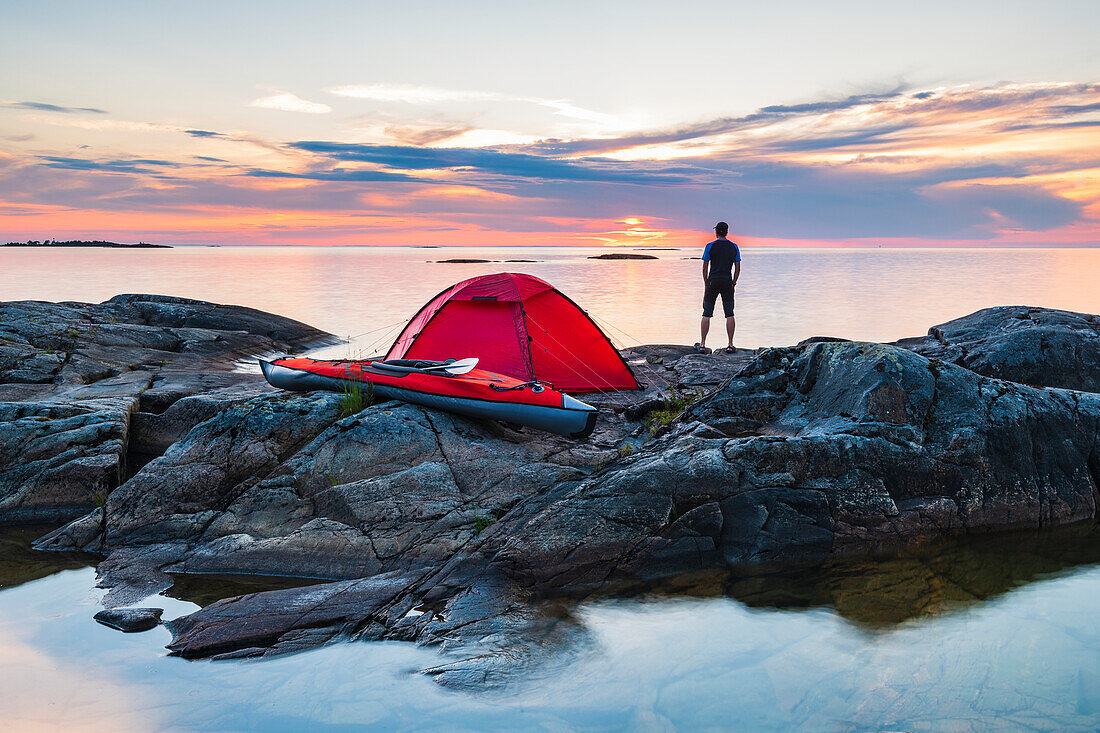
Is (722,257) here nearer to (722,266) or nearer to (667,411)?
(722,266)

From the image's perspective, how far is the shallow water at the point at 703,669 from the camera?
4777 mm

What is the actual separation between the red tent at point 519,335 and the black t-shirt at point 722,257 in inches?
146

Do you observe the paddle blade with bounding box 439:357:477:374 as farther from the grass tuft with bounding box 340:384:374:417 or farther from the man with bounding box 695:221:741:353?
the man with bounding box 695:221:741:353

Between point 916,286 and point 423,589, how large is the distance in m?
54.2

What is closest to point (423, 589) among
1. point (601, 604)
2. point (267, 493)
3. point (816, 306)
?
point (601, 604)

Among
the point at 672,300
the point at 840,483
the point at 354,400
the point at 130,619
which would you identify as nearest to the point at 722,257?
the point at 354,400

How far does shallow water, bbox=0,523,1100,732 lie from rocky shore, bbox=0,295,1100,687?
9.8 inches

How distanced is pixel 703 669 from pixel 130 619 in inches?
187

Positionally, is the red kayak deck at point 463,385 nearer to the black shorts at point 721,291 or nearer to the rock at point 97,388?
the rock at point 97,388

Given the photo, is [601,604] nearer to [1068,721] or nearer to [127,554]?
[1068,721]

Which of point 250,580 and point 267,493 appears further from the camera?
point 267,493

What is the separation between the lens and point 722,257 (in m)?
15.5

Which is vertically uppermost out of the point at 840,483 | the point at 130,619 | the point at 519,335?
the point at 519,335

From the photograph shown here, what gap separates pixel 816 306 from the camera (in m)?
37.3
